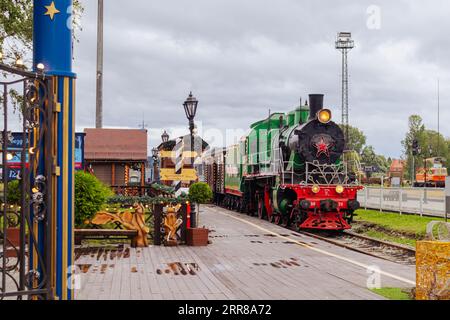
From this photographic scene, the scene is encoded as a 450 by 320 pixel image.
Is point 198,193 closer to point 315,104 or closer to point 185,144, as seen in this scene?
point 315,104

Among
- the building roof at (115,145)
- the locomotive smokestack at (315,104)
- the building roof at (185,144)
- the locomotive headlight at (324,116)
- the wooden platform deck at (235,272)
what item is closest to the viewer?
the wooden platform deck at (235,272)

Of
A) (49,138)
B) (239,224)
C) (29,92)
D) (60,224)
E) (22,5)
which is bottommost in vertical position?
(239,224)

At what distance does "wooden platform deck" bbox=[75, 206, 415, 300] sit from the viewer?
8026 millimetres

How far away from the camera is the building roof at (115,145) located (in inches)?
906

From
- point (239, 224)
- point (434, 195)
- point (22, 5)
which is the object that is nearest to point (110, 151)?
point (239, 224)

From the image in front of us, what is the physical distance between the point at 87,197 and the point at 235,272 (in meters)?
3.88

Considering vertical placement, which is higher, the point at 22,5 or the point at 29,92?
the point at 22,5

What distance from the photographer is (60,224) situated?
5172 millimetres

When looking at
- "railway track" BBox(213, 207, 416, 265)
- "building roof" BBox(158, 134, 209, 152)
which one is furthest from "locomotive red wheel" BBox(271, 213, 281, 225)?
"building roof" BBox(158, 134, 209, 152)

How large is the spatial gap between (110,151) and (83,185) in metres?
11.4

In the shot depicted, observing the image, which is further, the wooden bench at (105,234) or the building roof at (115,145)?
the building roof at (115,145)

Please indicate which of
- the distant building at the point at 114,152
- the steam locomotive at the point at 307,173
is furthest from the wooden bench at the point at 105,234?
the distant building at the point at 114,152

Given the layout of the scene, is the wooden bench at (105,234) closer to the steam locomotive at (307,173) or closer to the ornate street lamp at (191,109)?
the ornate street lamp at (191,109)
